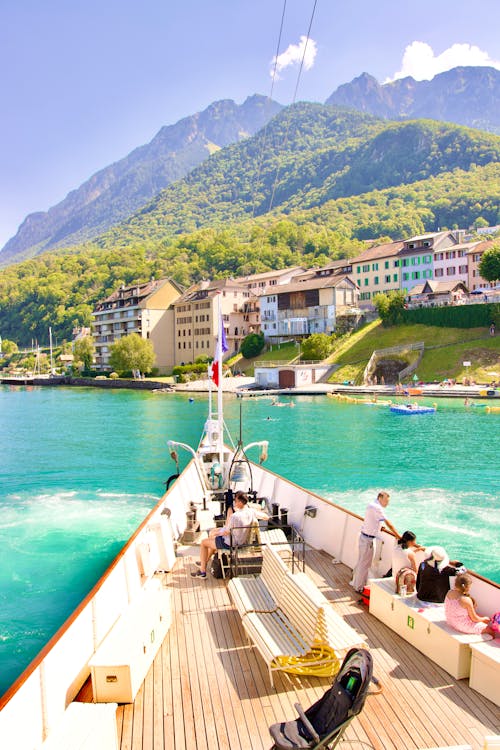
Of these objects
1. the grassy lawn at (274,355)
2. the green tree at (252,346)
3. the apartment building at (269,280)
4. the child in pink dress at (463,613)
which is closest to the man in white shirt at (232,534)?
the child in pink dress at (463,613)

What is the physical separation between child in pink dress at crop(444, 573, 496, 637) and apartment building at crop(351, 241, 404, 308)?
9950cm

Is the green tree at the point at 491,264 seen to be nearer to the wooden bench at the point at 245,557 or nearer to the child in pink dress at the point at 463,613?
the wooden bench at the point at 245,557

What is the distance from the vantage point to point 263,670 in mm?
7172

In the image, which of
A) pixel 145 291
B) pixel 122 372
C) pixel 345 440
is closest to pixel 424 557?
pixel 345 440

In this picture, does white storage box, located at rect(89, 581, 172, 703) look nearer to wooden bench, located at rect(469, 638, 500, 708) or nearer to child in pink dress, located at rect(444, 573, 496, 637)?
child in pink dress, located at rect(444, 573, 496, 637)

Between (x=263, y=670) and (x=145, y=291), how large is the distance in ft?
401

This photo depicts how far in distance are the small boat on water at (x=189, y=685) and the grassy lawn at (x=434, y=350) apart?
230 ft

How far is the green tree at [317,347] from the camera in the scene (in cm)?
9075

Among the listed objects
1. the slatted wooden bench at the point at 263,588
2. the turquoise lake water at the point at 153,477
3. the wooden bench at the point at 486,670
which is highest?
the slatted wooden bench at the point at 263,588

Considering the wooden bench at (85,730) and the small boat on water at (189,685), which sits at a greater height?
the wooden bench at (85,730)

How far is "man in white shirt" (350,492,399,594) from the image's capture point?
30.5ft

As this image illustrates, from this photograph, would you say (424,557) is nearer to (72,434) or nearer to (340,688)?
Answer: (340,688)

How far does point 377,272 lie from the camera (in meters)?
106

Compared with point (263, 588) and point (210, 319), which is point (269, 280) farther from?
point (263, 588)
